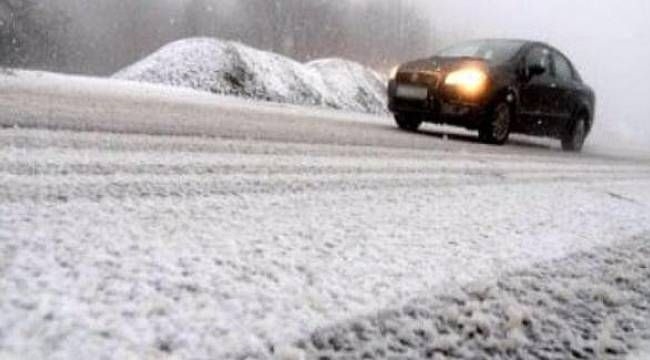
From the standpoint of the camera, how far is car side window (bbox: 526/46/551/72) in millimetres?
10332

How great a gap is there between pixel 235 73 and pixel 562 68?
10766 mm

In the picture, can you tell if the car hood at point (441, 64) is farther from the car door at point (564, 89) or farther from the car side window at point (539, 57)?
the car door at point (564, 89)

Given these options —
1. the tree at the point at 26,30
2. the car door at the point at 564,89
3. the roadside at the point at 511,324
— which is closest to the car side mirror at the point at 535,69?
the car door at the point at 564,89

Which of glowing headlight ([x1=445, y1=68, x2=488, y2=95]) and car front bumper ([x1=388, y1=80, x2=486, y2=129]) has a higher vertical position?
glowing headlight ([x1=445, y1=68, x2=488, y2=95])

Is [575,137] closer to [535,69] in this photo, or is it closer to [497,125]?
[535,69]

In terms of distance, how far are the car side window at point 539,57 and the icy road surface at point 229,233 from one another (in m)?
5.16

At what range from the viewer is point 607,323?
2.07 m

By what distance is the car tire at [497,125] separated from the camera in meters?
9.56

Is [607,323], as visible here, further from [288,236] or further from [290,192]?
[290,192]

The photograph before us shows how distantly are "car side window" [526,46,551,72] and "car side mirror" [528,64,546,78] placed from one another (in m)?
0.06

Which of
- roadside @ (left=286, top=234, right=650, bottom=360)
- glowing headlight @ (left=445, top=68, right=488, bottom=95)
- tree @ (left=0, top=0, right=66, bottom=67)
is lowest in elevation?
roadside @ (left=286, top=234, right=650, bottom=360)

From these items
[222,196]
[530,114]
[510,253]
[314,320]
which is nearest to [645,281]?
[510,253]

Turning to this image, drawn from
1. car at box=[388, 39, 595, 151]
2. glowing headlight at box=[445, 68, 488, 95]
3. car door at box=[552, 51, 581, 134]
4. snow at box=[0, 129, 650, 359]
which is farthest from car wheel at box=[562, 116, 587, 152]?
snow at box=[0, 129, 650, 359]

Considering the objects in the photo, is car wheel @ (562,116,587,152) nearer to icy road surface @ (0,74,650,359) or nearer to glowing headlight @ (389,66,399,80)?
glowing headlight @ (389,66,399,80)
